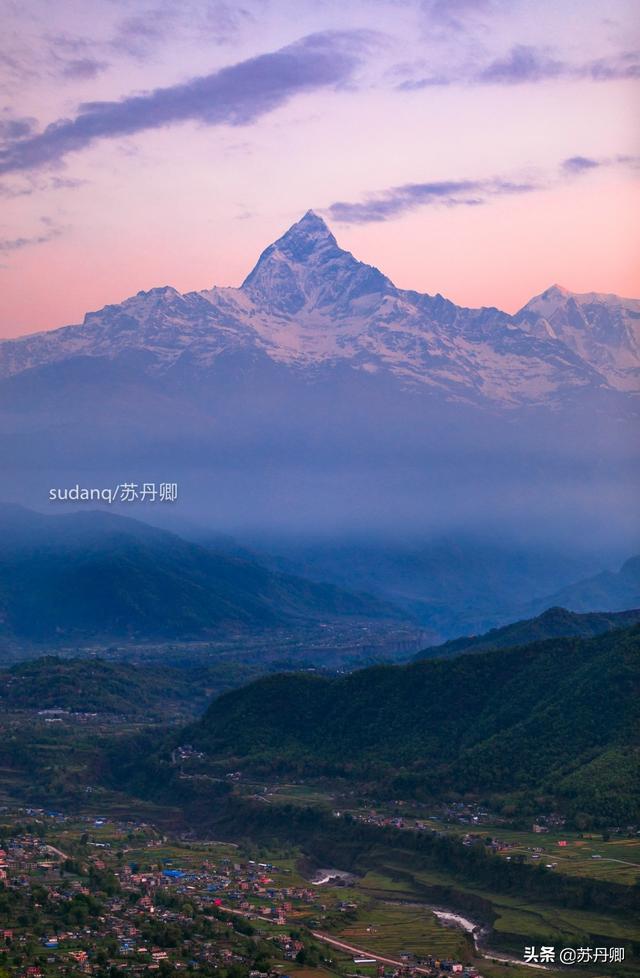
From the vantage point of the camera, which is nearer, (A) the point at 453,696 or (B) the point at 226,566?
(A) the point at 453,696

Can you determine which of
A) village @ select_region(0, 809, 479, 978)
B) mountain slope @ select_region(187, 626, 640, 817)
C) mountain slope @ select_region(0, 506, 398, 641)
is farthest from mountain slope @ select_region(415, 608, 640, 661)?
mountain slope @ select_region(0, 506, 398, 641)

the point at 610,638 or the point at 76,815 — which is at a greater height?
the point at 610,638

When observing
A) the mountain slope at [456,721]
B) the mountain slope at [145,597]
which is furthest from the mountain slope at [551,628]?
the mountain slope at [145,597]

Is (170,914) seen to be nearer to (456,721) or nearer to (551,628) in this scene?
(456,721)

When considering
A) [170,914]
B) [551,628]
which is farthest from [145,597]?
[170,914]

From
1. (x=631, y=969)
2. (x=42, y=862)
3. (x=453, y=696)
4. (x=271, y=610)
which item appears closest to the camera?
(x=631, y=969)

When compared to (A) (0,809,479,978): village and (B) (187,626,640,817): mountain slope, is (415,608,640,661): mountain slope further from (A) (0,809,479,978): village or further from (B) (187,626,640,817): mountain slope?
(A) (0,809,479,978): village

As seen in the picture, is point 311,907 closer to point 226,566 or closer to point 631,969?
point 631,969

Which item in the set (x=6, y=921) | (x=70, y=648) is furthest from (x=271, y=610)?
(x=6, y=921)
